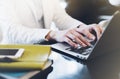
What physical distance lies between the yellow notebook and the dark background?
1231 millimetres

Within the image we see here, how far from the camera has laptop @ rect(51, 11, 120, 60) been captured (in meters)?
0.73

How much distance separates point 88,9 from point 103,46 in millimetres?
1338

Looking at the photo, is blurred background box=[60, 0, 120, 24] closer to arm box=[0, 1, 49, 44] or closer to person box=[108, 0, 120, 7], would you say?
person box=[108, 0, 120, 7]

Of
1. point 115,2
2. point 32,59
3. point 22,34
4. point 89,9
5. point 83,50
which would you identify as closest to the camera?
point 32,59

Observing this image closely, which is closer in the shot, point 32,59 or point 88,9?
point 32,59

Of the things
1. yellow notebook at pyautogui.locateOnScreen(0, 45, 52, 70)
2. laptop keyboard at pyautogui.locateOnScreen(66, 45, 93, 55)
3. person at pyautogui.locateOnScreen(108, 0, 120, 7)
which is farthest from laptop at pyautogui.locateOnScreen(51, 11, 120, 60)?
person at pyautogui.locateOnScreen(108, 0, 120, 7)

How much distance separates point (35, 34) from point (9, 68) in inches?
16.8

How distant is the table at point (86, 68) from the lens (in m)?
0.73

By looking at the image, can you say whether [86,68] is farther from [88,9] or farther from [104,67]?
[88,9]

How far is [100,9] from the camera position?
211 cm

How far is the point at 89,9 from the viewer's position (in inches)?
81.8

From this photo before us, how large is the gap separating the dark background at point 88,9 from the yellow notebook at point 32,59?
123 cm

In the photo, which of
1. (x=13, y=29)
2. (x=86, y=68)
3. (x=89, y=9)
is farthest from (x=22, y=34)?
(x=89, y=9)

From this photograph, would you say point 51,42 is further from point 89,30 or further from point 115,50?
point 115,50
